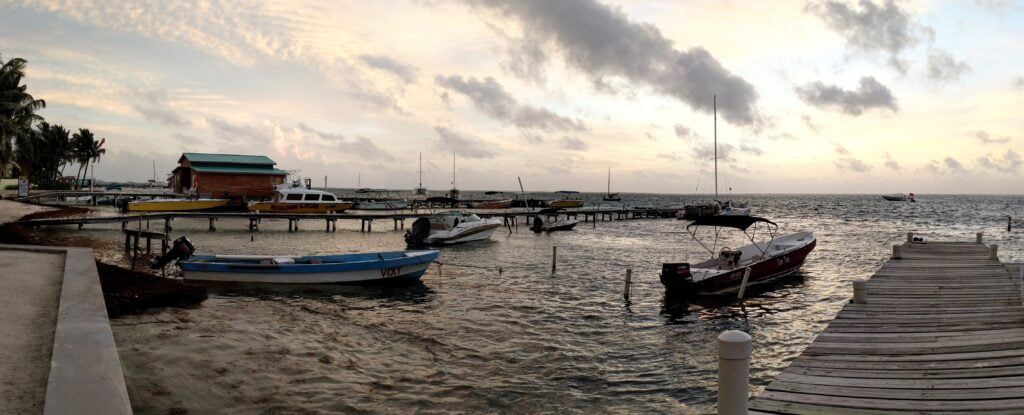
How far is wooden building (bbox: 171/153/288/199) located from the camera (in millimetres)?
56812

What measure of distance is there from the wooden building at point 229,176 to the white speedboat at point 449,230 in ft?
94.8

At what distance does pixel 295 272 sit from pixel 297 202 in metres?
32.3

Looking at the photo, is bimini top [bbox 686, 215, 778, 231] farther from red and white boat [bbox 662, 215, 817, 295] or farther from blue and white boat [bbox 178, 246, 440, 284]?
blue and white boat [bbox 178, 246, 440, 284]

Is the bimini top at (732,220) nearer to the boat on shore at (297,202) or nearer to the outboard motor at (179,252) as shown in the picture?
the outboard motor at (179,252)

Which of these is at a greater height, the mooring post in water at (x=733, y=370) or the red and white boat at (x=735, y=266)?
the mooring post in water at (x=733, y=370)

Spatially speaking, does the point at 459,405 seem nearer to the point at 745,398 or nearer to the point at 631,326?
the point at 745,398

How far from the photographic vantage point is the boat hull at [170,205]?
46219 millimetres

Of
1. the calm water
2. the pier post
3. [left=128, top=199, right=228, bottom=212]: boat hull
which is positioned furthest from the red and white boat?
[left=128, top=199, right=228, bottom=212]: boat hull

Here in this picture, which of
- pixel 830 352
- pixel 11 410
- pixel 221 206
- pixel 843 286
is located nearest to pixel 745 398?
pixel 830 352

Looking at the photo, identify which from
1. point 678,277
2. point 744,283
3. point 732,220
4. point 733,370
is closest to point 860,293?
point 744,283

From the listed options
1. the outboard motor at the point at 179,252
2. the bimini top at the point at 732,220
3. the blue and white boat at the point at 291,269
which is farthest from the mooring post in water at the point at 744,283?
the outboard motor at the point at 179,252

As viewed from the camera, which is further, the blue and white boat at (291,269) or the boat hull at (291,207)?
the boat hull at (291,207)

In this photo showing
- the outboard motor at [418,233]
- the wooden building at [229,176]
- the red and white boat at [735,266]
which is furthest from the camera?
the wooden building at [229,176]

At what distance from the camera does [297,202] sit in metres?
48.7
